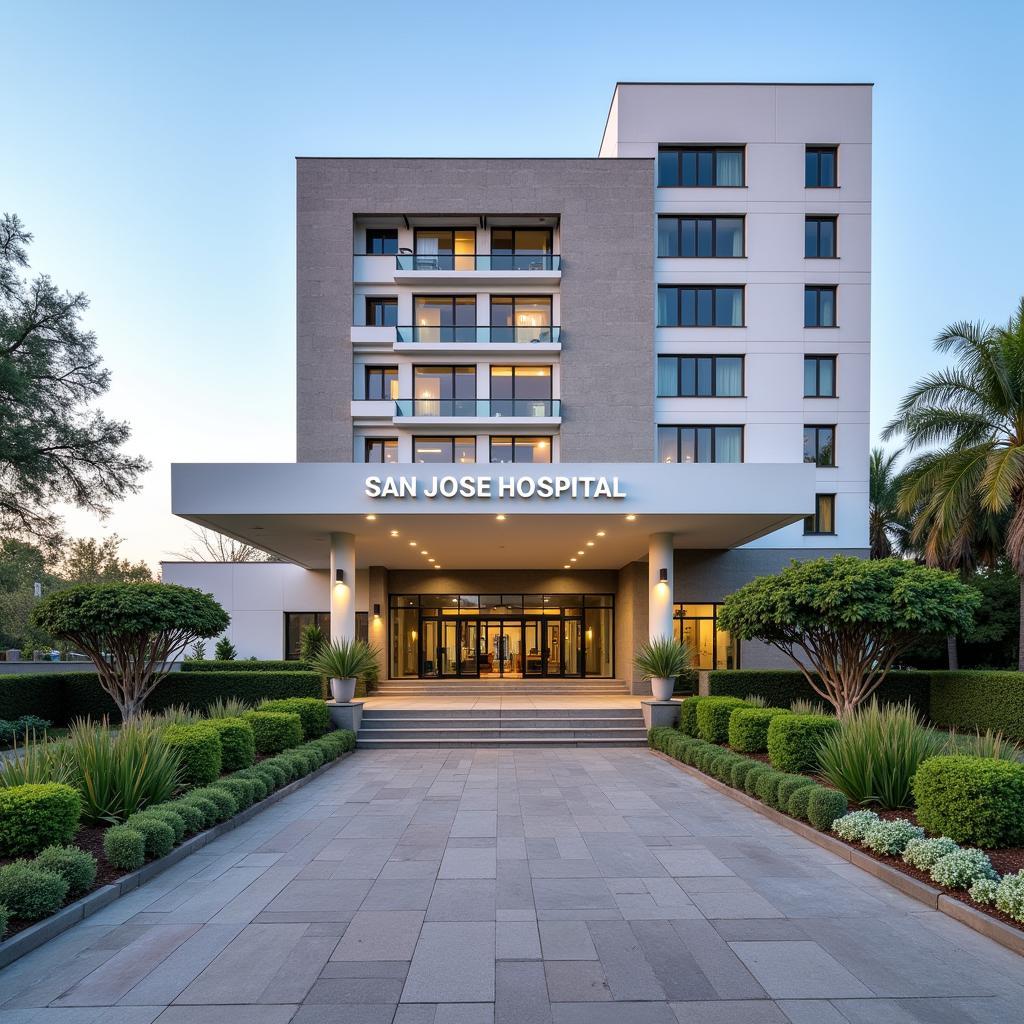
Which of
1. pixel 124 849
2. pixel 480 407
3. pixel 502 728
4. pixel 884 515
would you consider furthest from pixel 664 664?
pixel 884 515

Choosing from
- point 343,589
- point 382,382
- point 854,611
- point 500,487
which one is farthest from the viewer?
point 382,382

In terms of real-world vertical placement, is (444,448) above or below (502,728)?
above

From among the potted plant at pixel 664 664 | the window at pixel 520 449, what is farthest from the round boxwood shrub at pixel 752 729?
the window at pixel 520 449

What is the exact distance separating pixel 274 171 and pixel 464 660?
9781cm

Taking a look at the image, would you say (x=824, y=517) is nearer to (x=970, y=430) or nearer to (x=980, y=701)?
(x=970, y=430)

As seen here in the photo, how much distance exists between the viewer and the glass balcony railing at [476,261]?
25375 millimetres

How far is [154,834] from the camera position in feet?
23.1

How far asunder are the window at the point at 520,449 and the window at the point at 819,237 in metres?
12.0

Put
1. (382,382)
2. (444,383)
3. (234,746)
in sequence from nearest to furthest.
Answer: (234,746) < (382,382) < (444,383)

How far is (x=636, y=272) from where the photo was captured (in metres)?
24.6

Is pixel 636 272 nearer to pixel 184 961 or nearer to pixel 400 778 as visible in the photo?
pixel 400 778

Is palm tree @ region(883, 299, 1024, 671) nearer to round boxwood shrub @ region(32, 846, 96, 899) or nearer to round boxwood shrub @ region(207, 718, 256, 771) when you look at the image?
round boxwood shrub @ region(207, 718, 256, 771)

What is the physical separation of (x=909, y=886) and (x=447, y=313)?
23.4 m

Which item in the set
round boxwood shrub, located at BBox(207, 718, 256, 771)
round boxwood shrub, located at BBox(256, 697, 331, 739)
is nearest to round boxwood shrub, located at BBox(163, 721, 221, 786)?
round boxwood shrub, located at BBox(207, 718, 256, 771)
